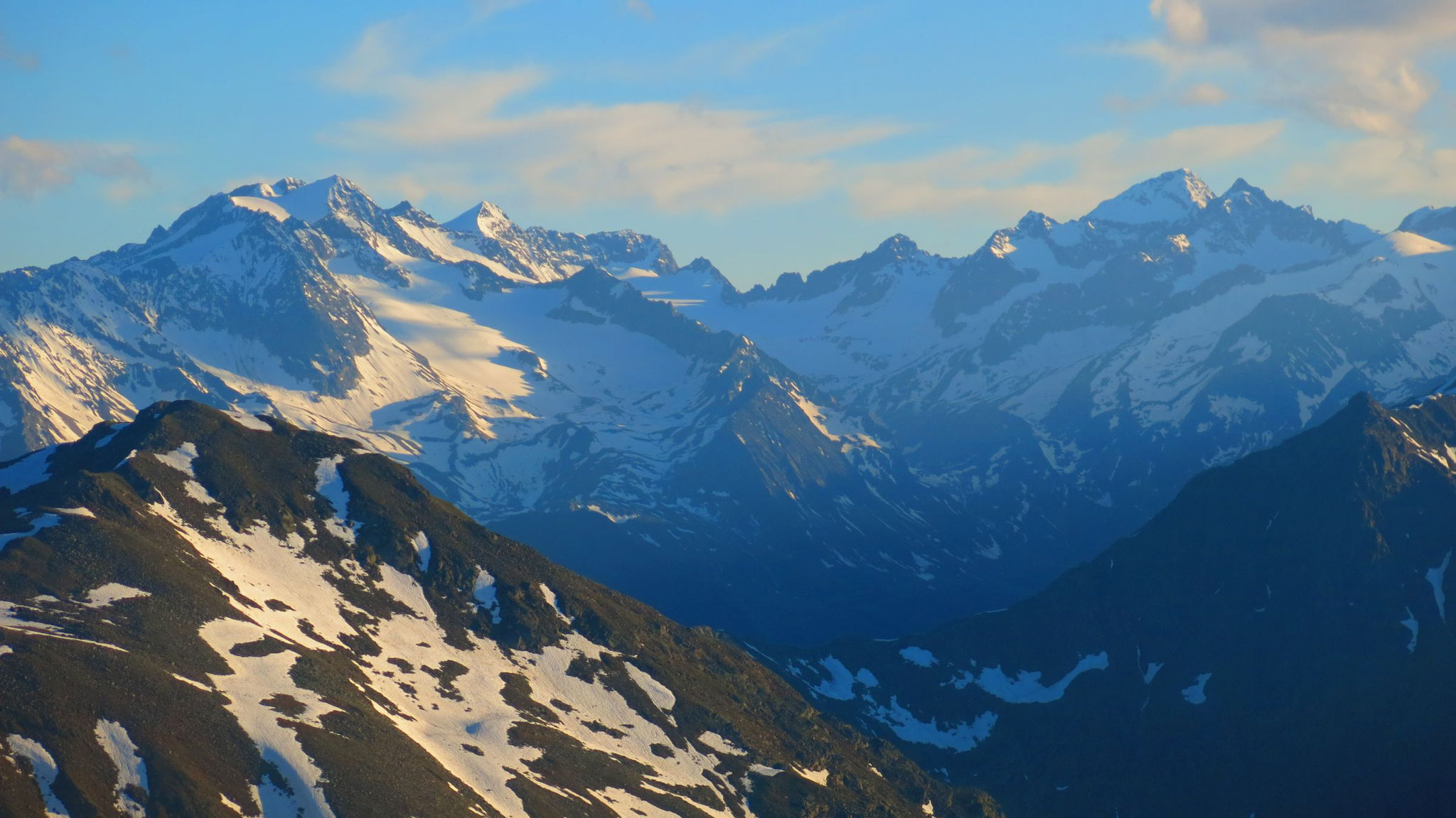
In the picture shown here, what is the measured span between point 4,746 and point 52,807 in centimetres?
1008

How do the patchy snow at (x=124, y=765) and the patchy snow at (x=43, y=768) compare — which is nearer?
the patchy snow at (x=43, y=768)

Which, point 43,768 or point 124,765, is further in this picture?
point 124,765

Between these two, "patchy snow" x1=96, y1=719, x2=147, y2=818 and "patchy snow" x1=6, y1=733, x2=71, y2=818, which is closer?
"patchy snow" x1=6, y1=733, x2=71, y2=818

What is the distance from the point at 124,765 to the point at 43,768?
34.9 ft

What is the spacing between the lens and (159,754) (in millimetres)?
198375

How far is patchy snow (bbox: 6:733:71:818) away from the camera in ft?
596

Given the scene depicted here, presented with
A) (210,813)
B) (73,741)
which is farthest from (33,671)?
(210,813)

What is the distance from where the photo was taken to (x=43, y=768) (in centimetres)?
18625

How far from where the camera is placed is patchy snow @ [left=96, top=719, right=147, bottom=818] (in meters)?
190

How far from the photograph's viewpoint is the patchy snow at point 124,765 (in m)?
190

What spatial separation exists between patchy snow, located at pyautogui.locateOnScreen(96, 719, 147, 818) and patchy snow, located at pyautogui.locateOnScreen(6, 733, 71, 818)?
7.60 meters

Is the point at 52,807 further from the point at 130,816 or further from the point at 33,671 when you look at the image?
the point at 33,671

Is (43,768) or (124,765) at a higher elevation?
(43,768)

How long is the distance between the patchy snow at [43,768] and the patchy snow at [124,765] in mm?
7604
